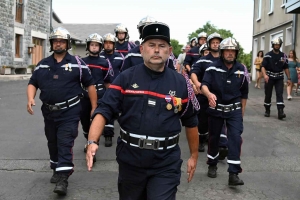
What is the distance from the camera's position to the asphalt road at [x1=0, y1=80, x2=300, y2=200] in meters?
5.43

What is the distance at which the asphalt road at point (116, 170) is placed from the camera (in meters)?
5.43

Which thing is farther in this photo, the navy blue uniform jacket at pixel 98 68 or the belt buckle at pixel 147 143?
the navy blue uniform jacket at pixel 98 68

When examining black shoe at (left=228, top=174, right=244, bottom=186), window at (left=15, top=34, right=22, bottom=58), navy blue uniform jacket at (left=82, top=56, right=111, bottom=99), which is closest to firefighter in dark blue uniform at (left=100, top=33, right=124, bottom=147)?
navy blue uniform jacket at (left=82, top=56, right=111, bottom=99)

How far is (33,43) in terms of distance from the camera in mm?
30203

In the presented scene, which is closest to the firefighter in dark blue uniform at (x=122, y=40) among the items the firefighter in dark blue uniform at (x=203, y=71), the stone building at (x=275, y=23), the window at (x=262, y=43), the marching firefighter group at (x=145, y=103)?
the marching firefighter group at (x=145, y=103)

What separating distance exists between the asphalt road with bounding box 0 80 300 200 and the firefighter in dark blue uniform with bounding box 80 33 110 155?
69 centimetres

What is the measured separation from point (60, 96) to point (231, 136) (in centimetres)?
241

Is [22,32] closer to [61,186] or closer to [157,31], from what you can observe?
[61,186]

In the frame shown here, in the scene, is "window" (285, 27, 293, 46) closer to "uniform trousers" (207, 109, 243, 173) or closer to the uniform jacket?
the uniform jacket

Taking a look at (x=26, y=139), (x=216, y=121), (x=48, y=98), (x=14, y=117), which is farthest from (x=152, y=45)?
(x=14, y=117)

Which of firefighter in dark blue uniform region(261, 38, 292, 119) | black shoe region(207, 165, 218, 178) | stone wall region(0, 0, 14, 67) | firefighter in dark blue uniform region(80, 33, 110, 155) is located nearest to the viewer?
black shoe region(207, 165, 218, 178)

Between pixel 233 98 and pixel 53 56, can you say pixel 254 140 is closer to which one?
pixel 233 98

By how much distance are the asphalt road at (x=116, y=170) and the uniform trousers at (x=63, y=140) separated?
335mm

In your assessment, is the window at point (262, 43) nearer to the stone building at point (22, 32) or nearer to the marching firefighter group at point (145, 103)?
the stone building at point (22, 32)
